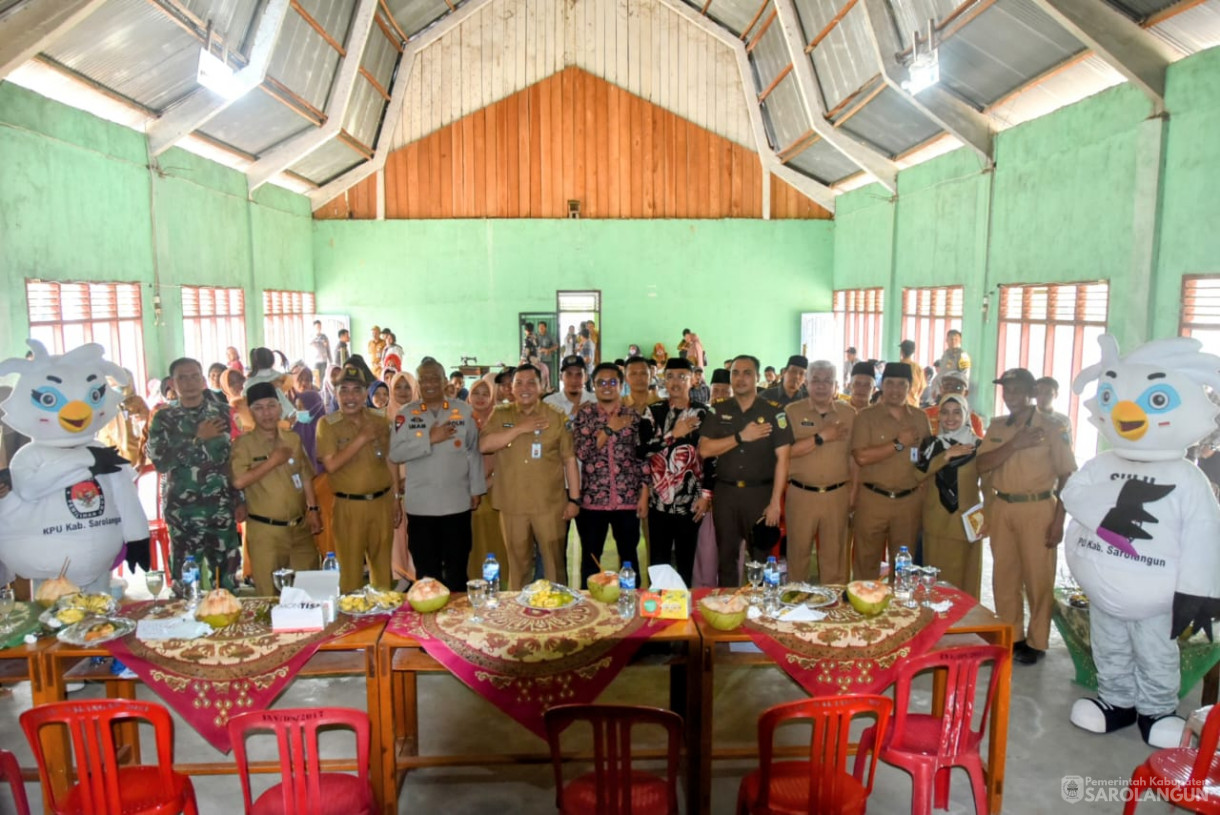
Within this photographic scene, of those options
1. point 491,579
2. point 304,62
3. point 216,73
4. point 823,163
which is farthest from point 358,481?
point 823,163

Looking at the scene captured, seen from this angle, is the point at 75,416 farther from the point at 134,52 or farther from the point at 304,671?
the point at 134,52

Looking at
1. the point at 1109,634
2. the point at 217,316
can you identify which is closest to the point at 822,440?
the point at 1109,634

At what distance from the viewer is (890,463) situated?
15.9 ft

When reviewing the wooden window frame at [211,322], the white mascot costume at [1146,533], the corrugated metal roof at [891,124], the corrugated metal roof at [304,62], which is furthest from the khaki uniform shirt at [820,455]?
the corrugated metal roof at [304,62]

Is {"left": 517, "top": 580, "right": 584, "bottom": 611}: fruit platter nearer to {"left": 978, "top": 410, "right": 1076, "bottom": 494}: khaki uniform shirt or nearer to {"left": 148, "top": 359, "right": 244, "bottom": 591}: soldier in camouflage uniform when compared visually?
{"left": 148, "top": 359, "right": 244, "bottom": 591}: soldier in camouflage uniform

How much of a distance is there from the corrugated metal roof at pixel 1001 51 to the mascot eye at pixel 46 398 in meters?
7.72

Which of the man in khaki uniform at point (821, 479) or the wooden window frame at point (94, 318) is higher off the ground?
the wooden window frame at point (94, 318)

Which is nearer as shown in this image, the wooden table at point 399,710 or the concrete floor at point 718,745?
the wooden table at point 399,710

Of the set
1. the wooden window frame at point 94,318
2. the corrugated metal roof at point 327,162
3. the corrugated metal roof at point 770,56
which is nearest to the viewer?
the wooden window frame at point 94,318

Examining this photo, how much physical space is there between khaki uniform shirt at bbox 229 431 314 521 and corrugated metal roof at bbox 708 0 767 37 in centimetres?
1097

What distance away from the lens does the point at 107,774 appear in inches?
99.8

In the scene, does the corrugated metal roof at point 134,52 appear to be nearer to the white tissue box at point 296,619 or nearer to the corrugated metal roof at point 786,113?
the white tissue box at point 296,619

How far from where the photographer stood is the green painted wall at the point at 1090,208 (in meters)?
6.27

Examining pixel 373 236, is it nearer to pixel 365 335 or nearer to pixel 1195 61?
pixel 365 335
